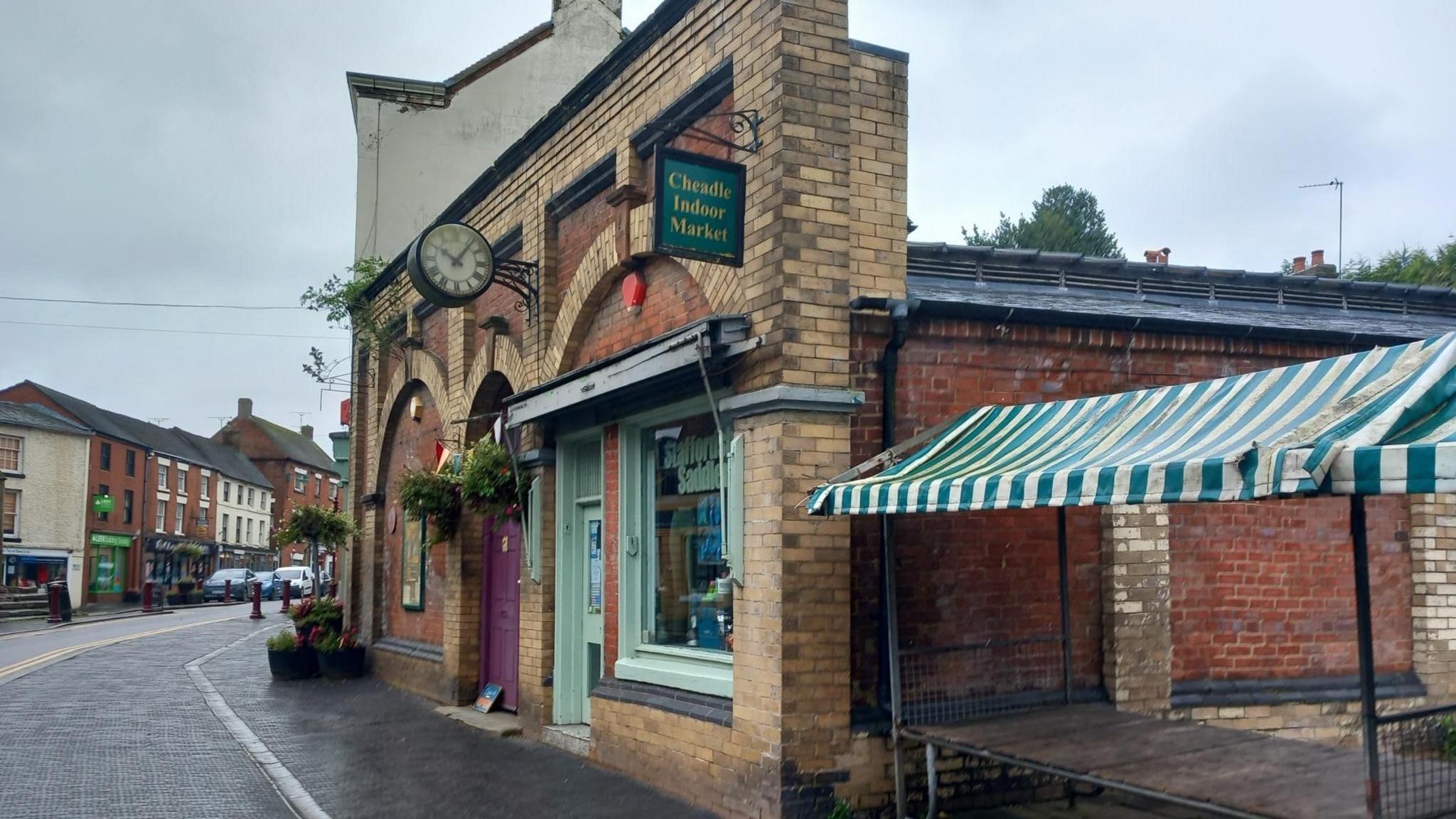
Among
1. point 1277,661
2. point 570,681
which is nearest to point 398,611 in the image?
point 570,681

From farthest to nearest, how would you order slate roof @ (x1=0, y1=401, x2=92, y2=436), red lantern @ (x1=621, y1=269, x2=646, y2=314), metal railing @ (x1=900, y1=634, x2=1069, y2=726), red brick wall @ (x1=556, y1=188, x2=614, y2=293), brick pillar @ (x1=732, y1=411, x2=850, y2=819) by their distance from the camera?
slate roof @ (x1=0, y1=401, x2=92, y2=436) → red brick wall @ (x1=556, y1=188, x2=614, y2=293) → red lantern @ (x1=621, y1=269, x2=646, y2=314) → metal railing @ (x1=900, y1=634, x2=1069, y2=726) → brick pillar @ (x1=732, y1=411, x2=850, y2=819)

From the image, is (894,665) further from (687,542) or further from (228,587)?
(228,587)

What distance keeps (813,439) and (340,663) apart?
11597 millimetres

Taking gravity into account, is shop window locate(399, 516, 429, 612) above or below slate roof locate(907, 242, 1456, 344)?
below

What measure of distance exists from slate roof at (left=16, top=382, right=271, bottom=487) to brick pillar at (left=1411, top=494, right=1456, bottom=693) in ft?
168

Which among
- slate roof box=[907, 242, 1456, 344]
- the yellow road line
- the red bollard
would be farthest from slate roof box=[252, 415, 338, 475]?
slate roof box=[907, 242, 1456, 344]

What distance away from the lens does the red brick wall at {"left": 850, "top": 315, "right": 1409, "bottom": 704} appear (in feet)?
23.9

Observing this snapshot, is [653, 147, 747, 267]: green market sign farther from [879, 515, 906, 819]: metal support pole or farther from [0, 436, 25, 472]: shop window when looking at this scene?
[0, 436, 25, 472]: shop window

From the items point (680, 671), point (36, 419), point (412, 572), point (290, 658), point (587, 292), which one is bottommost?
point (290, 658)

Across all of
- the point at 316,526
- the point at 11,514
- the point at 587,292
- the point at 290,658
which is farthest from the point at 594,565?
the point at 11,514

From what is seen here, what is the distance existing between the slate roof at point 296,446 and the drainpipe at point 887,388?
7249cm

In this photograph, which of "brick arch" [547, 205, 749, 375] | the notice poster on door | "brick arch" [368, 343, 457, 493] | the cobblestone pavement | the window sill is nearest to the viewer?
the window sill

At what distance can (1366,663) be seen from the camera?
427 centimetres

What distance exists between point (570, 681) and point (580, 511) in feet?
5.06
